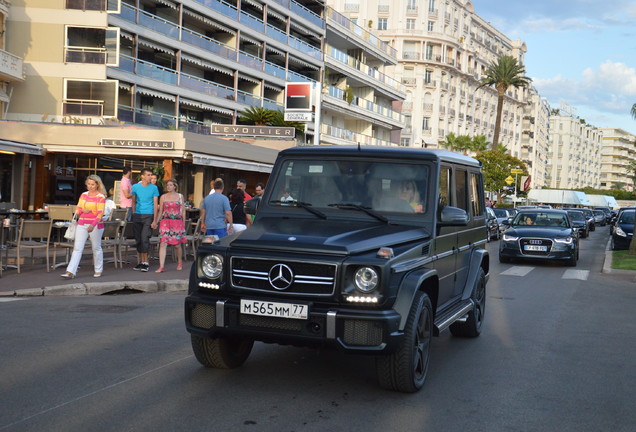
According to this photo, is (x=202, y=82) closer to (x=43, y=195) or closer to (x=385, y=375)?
(x=43, y=195)

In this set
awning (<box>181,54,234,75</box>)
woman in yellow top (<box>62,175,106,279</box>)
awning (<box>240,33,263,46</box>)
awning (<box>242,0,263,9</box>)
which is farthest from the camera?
awning (<box>242,0,263,9</box>)

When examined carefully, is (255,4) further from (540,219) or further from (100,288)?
(100,288)

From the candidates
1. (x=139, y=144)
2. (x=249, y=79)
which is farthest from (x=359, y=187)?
(x=249, y=79)

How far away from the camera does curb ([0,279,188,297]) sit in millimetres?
11070

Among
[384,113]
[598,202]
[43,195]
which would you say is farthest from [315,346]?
[598,202]

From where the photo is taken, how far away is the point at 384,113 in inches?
2537

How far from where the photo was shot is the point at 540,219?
2133 cm

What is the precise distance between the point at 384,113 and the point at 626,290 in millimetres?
51290

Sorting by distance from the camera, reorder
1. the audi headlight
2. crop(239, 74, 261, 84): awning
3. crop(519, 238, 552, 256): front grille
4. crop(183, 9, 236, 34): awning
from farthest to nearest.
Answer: crop(239, 74, 261, 84): awning, crop(183, 9, 236, 34): awning, the audi headlight, crop(519, 238, 552, 256): front grille

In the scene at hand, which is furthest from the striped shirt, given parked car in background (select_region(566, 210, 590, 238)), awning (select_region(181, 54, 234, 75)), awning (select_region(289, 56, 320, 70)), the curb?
awning (select_region(289, 56, 320, 70))

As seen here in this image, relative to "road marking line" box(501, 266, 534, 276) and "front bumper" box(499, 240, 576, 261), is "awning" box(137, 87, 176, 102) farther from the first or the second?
"road marking line" box(501, 266, 534, 276)

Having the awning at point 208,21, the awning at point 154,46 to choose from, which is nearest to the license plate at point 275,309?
the awning at point 154,46

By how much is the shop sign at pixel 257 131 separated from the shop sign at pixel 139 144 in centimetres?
269

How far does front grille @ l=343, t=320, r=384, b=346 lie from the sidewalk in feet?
24.6
